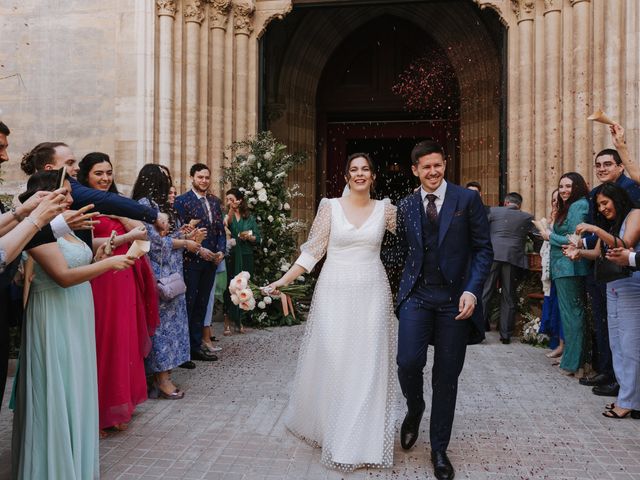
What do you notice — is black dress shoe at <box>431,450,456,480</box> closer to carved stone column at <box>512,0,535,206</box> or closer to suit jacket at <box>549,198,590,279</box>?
suit jacket at <box>549,198,590,279</box>

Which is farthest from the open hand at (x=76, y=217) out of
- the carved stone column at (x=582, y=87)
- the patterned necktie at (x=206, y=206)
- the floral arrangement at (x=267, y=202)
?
the carved stone column at (x=582, y=87)

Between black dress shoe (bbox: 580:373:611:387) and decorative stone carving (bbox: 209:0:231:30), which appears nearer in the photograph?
black dress shoe (bbox: 580:373:611:387)

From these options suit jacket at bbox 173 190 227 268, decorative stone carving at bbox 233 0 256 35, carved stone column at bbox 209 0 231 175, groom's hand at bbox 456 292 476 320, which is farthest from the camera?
decorative stone carving at bbox 233 0 256 35

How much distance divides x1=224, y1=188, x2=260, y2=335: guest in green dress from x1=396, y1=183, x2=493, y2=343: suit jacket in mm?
5218

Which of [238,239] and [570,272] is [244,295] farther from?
[238,239]

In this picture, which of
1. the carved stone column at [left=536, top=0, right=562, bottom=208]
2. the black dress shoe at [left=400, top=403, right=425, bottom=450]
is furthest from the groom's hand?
the carved stone column at [left=536, top=0, right=562, bottom=208]

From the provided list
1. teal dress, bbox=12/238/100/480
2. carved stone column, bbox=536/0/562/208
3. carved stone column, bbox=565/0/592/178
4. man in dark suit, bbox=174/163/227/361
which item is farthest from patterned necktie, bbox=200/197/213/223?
carved stone column, bbox=565/0/592/178

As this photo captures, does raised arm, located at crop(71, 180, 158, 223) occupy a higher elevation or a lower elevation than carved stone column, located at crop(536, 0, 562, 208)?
lower

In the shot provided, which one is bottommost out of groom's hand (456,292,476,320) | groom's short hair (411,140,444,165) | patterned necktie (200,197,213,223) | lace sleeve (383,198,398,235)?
groom's hand (456,292,476,320)

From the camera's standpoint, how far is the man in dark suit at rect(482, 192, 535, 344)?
7.91 m

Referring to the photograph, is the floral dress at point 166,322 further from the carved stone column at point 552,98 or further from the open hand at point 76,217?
the carved stone column at point 552,98

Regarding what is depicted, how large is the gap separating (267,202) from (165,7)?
3421mm

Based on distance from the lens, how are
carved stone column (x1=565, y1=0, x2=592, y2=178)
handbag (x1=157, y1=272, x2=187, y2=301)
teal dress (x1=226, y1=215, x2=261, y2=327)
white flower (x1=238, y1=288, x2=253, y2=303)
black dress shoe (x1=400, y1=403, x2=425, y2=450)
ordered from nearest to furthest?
1. white flower (x1=238, y1=288, x2=253, y2=303)
2. black dress shoe (x1=400, y1=403, x2=425, y2=450)
3. handbag (x1=157, y1=272, x2=187, y2=301)
4. carved stone column (x1=565, y1=0, x2=592, y2=178)
5. teal dress (x1=226, y1=215, x2=261, y2=327)

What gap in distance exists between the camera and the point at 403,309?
3646 mm
